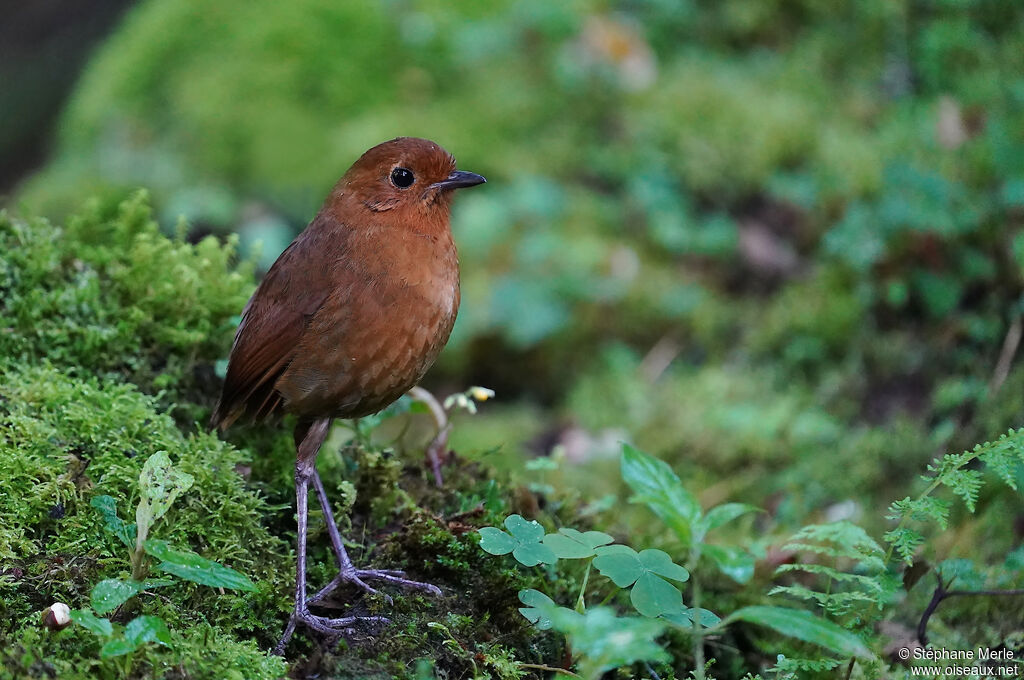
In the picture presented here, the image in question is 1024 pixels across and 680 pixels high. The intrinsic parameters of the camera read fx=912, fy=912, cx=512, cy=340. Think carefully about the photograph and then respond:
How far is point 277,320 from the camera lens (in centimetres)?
308

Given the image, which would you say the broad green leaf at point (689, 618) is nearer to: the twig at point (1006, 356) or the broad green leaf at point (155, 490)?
the broad green leaf at point (155, 490)

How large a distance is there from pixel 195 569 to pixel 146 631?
18 cm

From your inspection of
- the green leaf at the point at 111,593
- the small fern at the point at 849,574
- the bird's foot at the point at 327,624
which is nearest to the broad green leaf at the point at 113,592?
the green leaf at the point at 111,593

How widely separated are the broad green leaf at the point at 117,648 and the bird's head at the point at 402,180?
1627 millimetres

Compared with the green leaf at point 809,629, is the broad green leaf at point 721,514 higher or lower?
higher

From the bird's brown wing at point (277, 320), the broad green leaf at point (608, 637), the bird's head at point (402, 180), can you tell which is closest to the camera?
the broad green leaf at point (608, 637)

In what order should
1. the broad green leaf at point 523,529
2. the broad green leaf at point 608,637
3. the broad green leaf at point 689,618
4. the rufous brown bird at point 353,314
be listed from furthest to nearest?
→ 1. the rufous brown bird at point 353,314
2. the broad green leaf at point 523,529
3. the broad green leaf at point 689,618
4. the broad green leaf at point 608,637

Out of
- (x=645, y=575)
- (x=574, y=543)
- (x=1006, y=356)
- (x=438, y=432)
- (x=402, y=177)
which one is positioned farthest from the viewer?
(x=1006, y=356)

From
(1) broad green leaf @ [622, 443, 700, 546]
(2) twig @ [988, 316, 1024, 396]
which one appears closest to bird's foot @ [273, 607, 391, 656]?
(1) broad green leaf @ [622, 443, 700, 546]

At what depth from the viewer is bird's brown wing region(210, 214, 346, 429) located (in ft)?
10.0

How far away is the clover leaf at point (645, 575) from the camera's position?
8.00 ft

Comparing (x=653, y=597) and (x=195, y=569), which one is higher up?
(x=195, y=569)

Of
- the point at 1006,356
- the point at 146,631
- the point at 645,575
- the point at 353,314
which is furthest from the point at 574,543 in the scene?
the point at 1006,356

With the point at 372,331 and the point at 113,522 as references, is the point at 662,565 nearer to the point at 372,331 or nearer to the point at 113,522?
the point at 372,331
